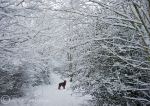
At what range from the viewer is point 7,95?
1579cm

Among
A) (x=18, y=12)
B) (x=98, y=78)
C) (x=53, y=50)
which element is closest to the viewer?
(x=18, y=12)

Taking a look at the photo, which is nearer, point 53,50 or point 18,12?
point 18,12

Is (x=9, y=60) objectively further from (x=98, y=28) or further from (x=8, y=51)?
(x=98, y=28)

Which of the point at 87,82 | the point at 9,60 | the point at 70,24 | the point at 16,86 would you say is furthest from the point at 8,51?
the point at 16,86

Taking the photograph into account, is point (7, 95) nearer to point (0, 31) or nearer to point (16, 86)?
point (16, 86)

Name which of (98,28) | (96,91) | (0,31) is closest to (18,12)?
(0,31)

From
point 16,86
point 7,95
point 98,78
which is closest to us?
point 98,78

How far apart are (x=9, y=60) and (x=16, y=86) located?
11.4 m

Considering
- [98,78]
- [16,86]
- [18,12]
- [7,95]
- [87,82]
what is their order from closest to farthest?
Result: [18,12]
[98,78]
[87,82]
[7,95]
[16,86]

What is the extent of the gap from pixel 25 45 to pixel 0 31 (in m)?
1.08

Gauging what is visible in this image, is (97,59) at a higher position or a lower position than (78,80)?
higher

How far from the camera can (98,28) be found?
956cm

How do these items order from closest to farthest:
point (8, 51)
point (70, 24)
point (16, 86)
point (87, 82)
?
1. point (8, 51)
2. point (70, 24)
3. point (87, 82)
4. point (16, 86)

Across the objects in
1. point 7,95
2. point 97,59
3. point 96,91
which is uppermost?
point 97,59
